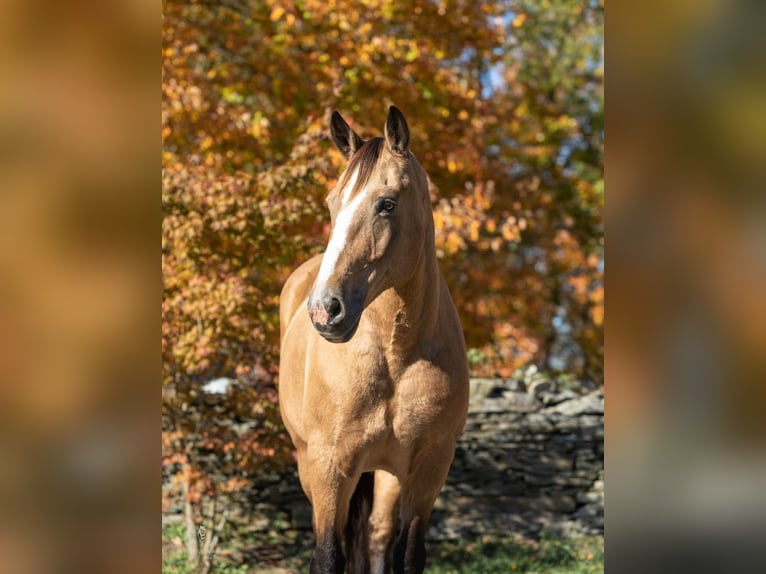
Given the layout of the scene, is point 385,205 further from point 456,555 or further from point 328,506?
point 456,555

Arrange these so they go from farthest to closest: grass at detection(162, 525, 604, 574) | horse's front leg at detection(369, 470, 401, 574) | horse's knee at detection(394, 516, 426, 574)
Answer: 1. grass at detection(162, 525, 604, 574)
2. horse's front leg at detection(369, 470, 401, 574)
3. horse's knee at detection(394, 516, 426, 574)

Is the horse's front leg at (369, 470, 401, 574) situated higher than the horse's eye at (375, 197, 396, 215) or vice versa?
the horse's eye at (375, 197, 396, 215)

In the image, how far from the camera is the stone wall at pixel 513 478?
654cm

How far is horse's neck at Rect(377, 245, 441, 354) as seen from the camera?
2.96m

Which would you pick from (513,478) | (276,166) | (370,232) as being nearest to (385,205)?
(370,232)

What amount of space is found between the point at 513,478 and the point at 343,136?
4586mm

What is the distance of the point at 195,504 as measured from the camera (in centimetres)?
618

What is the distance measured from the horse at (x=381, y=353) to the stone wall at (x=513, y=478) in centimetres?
324

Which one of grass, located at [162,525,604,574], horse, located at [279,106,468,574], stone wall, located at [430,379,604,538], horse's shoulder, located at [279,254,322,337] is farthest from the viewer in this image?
stone wall, located at [430,379,604,538]

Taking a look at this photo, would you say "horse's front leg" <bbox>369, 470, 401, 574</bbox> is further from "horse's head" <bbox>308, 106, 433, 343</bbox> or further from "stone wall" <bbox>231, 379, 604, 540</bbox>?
"stone wall" <bbox>231, 379, 604, 540</bbox>

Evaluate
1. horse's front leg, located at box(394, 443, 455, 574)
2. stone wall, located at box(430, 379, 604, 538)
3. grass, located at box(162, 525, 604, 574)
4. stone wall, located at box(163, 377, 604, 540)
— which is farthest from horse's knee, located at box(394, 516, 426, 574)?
stone wall, located at box(430, 379, 604, 538)

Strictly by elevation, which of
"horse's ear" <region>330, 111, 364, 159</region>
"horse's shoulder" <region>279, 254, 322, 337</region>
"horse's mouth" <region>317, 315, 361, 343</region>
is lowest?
"horse's mouth" <region>317, 315, 361, 343</region>

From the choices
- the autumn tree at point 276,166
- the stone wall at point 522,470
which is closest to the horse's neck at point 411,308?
the autumn tree at point 276,166
